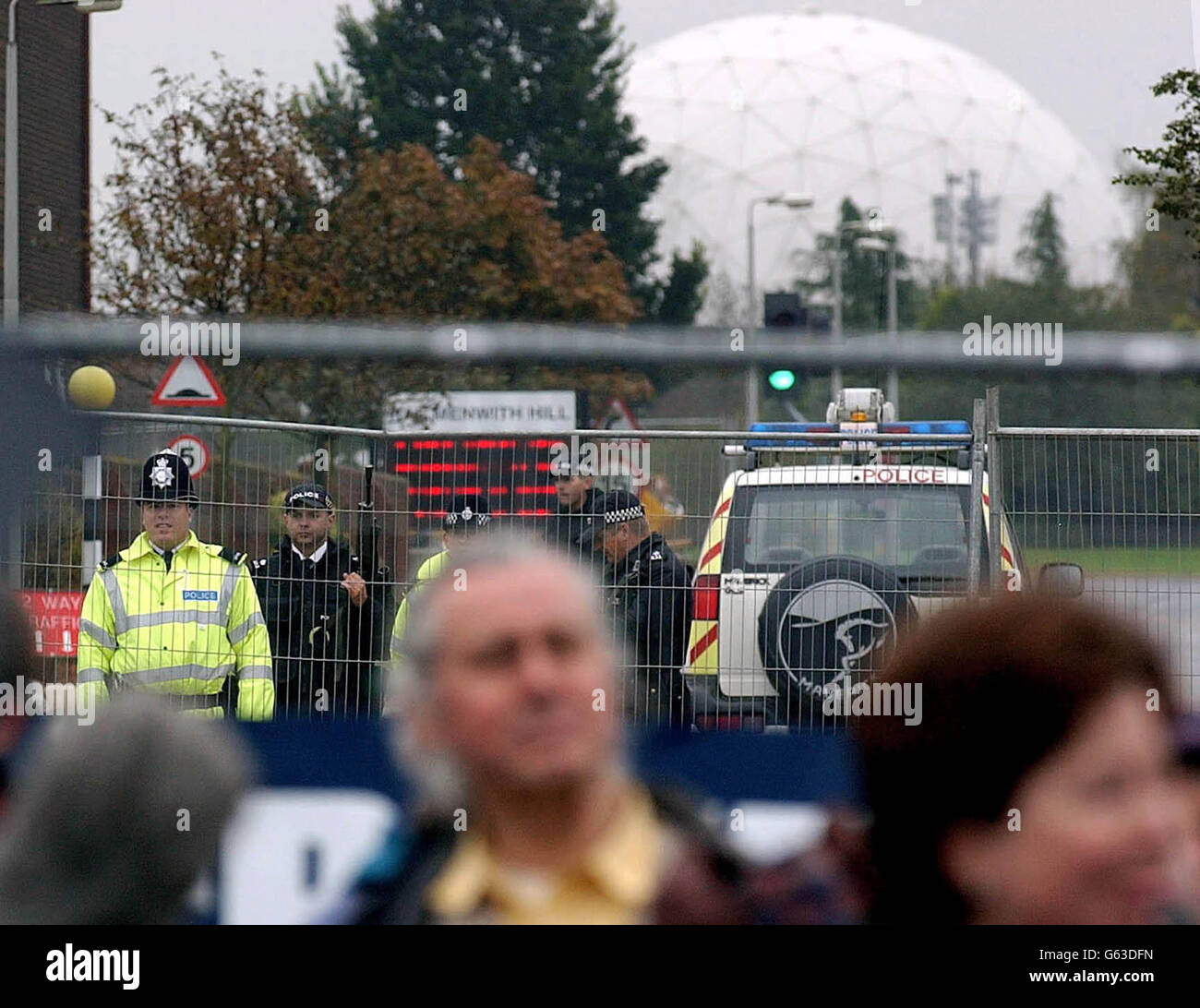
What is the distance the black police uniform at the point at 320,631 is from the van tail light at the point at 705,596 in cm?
102

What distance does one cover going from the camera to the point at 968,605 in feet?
7.02

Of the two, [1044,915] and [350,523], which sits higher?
[350,523]

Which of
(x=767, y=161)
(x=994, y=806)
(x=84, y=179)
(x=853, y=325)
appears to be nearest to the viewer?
(x=994, y=806)

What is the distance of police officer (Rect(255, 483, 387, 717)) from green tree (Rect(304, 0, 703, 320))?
30.4m

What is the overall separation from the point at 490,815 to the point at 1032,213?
80503 millimetres

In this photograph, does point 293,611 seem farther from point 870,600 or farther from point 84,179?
point 84,179

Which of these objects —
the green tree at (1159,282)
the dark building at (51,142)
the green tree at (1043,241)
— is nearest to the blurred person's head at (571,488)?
the dark building at (51,142)

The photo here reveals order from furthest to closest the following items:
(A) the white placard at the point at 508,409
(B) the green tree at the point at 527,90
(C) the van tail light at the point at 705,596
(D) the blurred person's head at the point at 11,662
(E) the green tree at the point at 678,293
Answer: (E) the green tree at the point at 678,293
(B) the green tree at the point at 527,90
(A) the white placard at the point at 508,409
(C) the van tail light at the point at 705,596
(D) the blurred person's head at the point at 11,662

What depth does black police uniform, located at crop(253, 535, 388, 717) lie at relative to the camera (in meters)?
5.91

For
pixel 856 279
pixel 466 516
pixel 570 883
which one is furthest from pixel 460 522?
pixel 856 279

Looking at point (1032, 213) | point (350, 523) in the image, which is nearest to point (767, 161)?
point (1032, 213)

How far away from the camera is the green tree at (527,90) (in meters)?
36.9

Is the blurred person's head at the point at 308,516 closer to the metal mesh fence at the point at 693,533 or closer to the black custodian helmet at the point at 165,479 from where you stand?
the metal mesh fence at the point at 693,533

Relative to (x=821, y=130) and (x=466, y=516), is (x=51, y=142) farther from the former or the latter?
(x=821, y=130)
